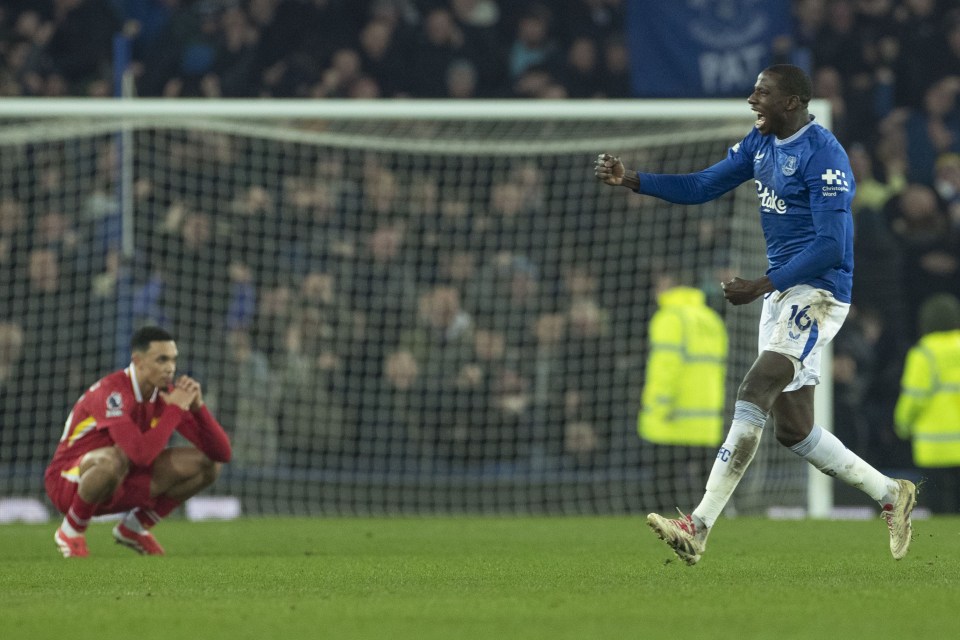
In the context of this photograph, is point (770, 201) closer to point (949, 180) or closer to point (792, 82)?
point (792, 82)

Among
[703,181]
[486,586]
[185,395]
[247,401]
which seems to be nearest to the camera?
[486,586]

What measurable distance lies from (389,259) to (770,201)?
7.41 metres

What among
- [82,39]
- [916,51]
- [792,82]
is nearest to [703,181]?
[792,82]

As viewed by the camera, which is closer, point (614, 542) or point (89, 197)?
point (614, 542)

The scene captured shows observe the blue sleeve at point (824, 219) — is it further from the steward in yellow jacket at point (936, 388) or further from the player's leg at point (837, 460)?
the steward in yellow jacket at point (936, 388)

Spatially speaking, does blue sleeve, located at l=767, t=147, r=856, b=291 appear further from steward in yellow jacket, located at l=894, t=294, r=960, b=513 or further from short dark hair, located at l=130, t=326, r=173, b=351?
steward in yellow jacket, located at l=894, t=294, r=960, b=513

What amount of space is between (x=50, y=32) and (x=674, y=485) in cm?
763

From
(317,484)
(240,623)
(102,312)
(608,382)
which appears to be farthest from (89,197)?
(240,623)

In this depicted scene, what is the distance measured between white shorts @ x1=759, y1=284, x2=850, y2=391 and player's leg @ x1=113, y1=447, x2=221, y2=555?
10.6ft

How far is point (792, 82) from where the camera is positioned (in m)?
6.74

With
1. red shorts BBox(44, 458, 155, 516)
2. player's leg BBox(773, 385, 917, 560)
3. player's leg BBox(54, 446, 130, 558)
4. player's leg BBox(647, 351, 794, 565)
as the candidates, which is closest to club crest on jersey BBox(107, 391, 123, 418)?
player's leg BBox(54, 446, 130, 558)

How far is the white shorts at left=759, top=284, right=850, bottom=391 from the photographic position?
672cm

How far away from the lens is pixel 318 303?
44.2 feet

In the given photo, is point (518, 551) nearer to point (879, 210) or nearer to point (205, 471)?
point (205, 471)
